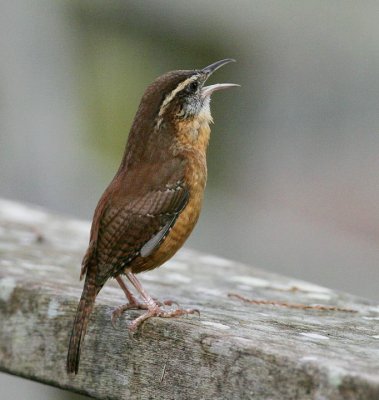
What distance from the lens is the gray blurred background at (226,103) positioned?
26.7ft

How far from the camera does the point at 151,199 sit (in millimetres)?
4324

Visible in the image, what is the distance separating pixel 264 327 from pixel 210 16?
194 inches

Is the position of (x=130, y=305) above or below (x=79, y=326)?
above

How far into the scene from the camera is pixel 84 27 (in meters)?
8.69

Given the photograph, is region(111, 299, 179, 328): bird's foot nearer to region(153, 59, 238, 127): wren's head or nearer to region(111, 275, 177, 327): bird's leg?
region(111, 275, 177, 327): bird's leg

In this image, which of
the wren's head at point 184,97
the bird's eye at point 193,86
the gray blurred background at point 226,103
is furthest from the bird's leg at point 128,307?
the gray blurred background at point 226,103

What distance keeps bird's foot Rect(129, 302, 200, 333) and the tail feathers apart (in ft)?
0.51

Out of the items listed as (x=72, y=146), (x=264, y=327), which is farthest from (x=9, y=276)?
(x=72, y=146)

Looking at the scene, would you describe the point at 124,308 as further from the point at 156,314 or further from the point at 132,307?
the point at 156,314

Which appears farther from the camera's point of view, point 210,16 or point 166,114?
point 210,16

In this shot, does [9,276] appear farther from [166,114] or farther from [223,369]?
[223,369]

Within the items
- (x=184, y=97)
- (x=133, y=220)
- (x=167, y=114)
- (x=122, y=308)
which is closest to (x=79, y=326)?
(x=122, y=308)

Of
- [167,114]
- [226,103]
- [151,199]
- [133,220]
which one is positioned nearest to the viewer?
[133,220]

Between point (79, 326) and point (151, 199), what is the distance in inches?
28.5
